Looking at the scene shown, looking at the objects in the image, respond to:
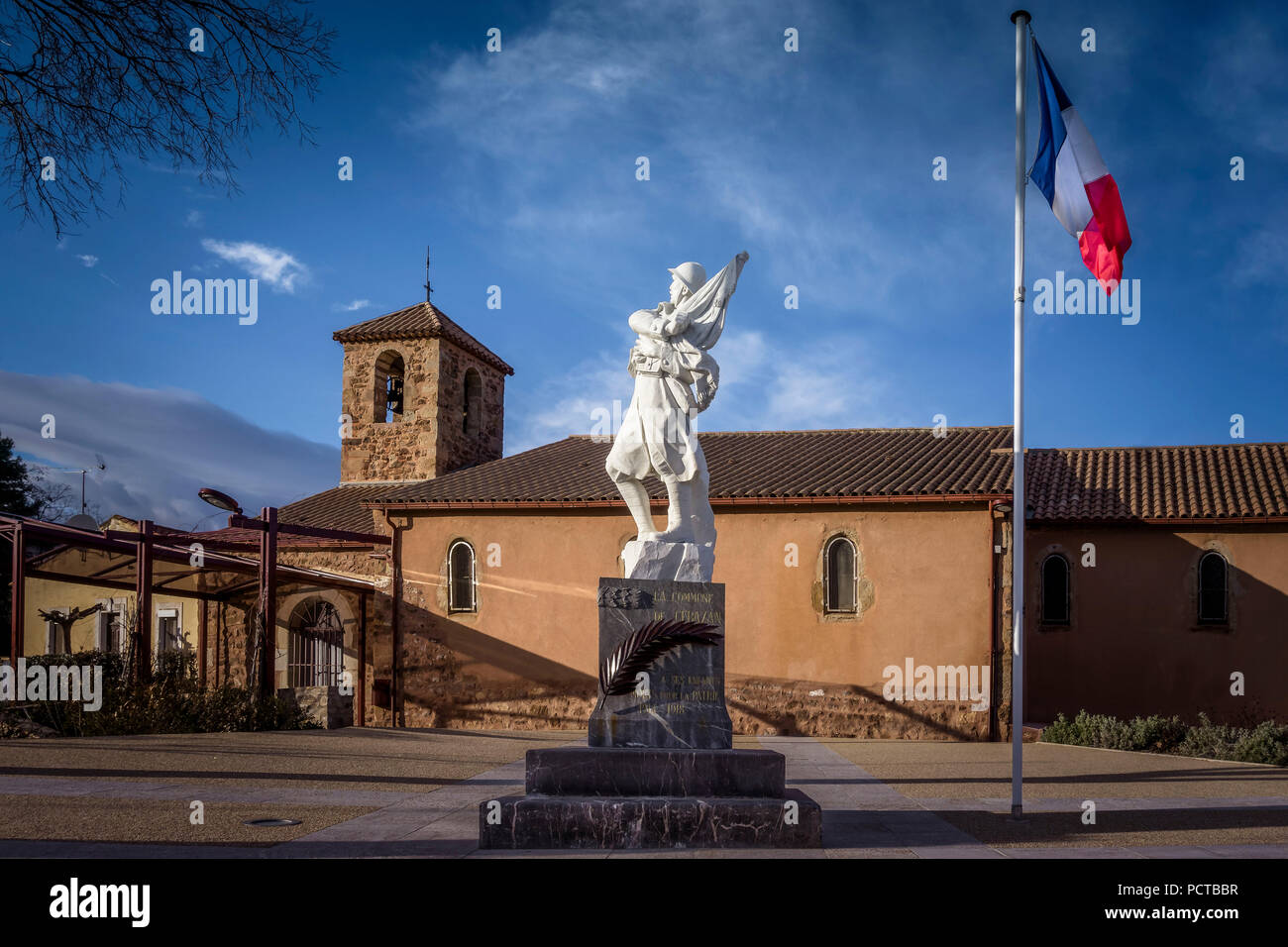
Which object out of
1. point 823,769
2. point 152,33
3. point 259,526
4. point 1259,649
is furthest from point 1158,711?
point 152,33

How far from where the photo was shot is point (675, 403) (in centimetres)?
824

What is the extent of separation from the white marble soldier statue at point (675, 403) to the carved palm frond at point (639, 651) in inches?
34.0

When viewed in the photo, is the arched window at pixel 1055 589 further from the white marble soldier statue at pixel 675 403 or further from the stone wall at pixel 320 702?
the white marble soldier statue at pixel 675 403

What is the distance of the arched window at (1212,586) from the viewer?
19000 millimetres

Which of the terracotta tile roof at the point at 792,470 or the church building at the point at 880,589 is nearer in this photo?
the church building at the point at 880,589

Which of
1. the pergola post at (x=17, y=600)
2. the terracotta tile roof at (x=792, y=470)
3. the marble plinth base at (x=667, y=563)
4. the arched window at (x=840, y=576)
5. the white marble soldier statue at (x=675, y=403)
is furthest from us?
the terracotta tile roof at (x=792, y=470)

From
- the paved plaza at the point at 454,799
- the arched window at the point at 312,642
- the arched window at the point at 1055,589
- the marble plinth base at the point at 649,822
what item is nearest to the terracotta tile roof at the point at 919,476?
the arched window at the point at 1055,589

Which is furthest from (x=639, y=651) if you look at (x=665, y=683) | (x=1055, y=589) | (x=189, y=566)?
(x=189, y=566)

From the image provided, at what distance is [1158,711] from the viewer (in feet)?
61.8

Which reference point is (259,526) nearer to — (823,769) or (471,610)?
(471,610)

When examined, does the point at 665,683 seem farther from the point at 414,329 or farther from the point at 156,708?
the point at 414,329

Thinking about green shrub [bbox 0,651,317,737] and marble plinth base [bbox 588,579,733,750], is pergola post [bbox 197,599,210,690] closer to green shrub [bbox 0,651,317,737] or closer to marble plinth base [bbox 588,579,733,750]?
green shrub [bbox 0,651,317,737]

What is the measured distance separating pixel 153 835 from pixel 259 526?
9.91 meters

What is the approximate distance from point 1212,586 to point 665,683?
1546 cm
